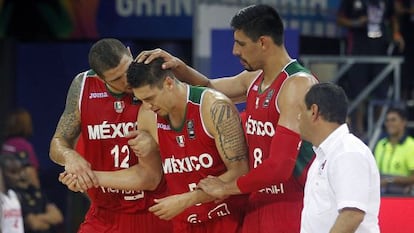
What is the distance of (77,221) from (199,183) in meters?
6.93

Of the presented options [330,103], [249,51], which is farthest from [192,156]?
[330,103]

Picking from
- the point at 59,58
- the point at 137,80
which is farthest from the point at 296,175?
the point at 59,58

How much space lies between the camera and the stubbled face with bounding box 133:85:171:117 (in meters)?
7.24

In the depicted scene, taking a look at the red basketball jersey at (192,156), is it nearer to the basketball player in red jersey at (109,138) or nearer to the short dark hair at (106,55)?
the basketball player in red jersey at (109,138)

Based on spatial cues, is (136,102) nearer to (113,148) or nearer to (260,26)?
(113,148)

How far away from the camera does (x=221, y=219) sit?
299 inches

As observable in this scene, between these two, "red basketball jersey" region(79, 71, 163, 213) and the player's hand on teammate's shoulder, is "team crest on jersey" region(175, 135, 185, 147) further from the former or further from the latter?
"red basketball jersey" region(79, 71, 163, 213)

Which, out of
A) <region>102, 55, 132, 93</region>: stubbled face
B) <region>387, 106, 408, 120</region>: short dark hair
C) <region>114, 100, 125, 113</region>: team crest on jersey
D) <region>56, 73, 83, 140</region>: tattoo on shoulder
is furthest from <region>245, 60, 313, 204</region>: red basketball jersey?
<region>387, 106, 408, 120</region>: short dark hair

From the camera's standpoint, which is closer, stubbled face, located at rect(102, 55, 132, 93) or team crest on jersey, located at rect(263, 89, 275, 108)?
team crest on jersey, located at rect(263, 89, 275, 108)

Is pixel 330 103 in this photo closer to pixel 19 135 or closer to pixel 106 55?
pixel 106 55

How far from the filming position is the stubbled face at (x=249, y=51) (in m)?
7.31

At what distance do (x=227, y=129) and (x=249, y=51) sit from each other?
487mm

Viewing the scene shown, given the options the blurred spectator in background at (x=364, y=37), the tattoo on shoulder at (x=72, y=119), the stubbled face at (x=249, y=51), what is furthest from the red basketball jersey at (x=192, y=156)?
the blurred spectator in background at (x=364, y=37)

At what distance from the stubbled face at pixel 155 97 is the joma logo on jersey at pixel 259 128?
0.50 metres
